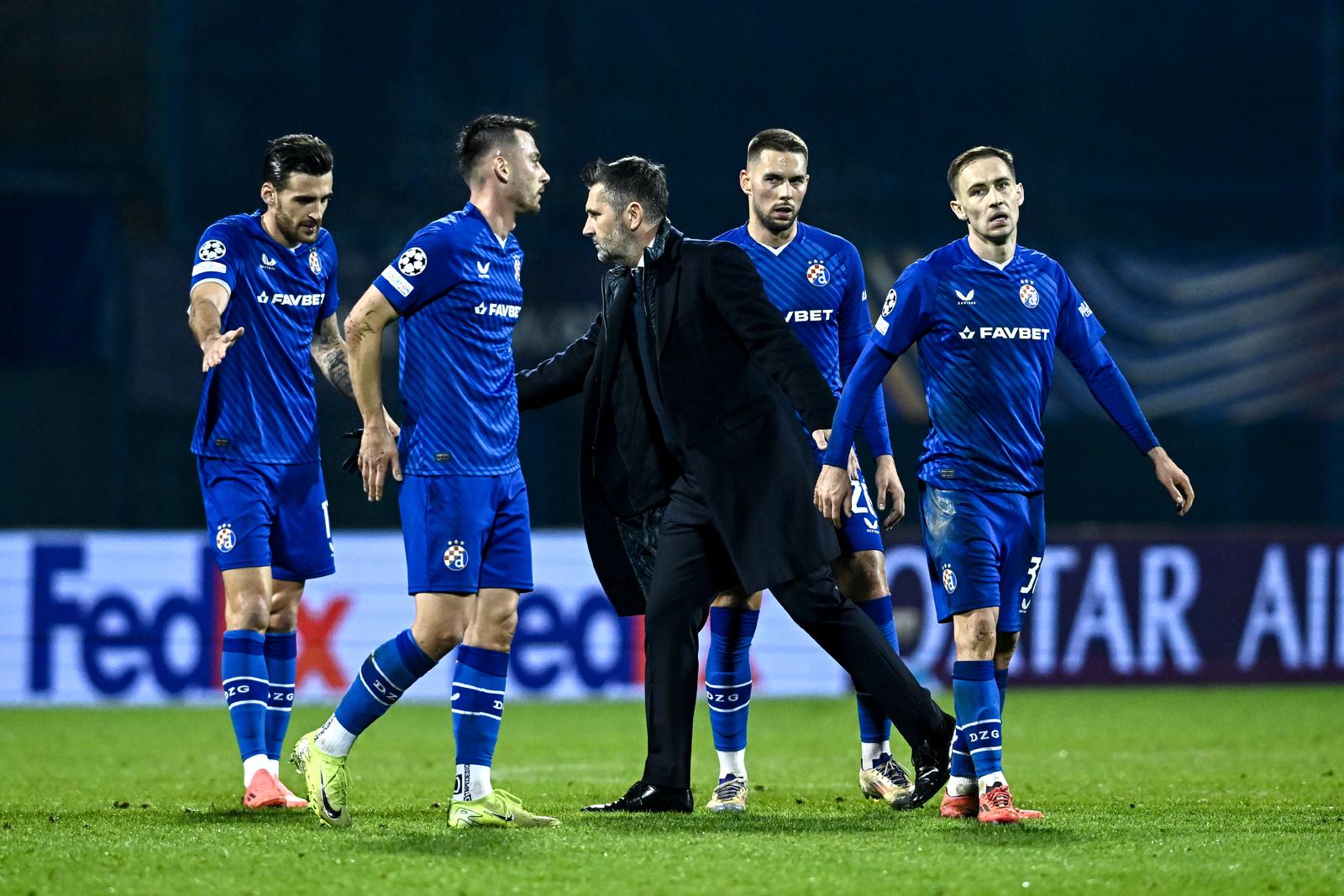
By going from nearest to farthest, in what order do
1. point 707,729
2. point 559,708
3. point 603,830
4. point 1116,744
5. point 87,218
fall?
point 603,830 → point 1116,744 → point 707,729 → point 559,708 → point 87,218

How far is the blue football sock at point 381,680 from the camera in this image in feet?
18.5

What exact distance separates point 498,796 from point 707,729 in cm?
431

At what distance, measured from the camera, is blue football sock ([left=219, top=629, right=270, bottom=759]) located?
6.29 m

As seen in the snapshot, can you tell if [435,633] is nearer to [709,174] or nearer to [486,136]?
[486,136]

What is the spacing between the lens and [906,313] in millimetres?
5941

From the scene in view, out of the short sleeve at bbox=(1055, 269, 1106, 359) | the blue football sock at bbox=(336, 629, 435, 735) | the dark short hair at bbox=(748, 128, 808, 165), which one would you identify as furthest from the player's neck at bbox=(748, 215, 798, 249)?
the blue football sock at bbox=(336, 629, 435, 735)

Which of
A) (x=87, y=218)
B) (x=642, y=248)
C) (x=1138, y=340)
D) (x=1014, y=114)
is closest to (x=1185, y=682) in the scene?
(x=1138, y=340)

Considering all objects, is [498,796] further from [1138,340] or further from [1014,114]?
[1014,114]

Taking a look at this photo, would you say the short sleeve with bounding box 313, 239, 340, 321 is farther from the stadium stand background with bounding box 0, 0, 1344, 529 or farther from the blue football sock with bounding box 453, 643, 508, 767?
the stadium stand background with bounding box 0, 0, 1344, 529

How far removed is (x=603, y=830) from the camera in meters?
5.56

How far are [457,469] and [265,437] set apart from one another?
1.04 m

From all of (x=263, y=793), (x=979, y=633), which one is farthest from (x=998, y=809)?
(x=263, y=793)

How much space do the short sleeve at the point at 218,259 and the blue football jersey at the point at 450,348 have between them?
88cm

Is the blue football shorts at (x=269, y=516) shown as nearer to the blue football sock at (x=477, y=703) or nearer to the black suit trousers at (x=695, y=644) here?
the blue football sock at (x=477, y=703)
